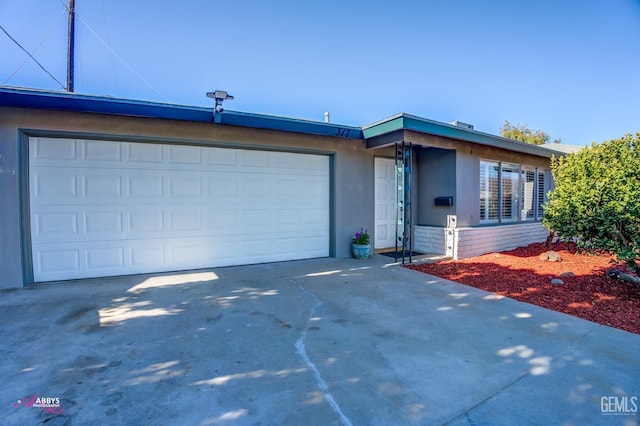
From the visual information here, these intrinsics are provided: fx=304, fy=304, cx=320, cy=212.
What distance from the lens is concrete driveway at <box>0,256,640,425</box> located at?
6.48 ft

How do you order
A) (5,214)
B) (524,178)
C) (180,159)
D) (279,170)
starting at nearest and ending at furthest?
(5,214)
(180,159)
(279,170)
(524,178)

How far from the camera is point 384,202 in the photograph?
8.01 m

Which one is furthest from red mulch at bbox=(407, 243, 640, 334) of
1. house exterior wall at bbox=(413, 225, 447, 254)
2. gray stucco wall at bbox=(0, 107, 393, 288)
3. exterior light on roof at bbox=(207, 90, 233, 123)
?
exterior light on roof at bbox=(207, 90, 233, 123)

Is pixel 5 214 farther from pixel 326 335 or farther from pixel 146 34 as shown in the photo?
pixel 146 34

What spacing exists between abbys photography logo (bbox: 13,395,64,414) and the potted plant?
18.3ft

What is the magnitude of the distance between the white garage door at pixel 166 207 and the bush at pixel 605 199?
14.7 feet

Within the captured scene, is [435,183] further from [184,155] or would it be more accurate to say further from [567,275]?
[184,155]

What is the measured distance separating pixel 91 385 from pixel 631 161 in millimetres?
6468

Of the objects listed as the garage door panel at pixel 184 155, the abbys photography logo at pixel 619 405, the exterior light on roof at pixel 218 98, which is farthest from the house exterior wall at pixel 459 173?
the abbys photography logo at pixel 619 405

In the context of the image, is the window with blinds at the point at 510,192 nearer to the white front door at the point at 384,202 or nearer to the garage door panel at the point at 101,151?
the white front door at the point at 384,202

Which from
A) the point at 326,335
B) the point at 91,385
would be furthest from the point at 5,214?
→ the point at 326,335

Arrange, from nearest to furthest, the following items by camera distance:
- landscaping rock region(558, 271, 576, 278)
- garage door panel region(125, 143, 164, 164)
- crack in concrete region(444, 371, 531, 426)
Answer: crack in concrete region(444, 371, 531, 426), landscaping rock region(558, 271, 576, 278), garage door panel region(125, 143, 164, 164)

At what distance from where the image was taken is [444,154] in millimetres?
7758

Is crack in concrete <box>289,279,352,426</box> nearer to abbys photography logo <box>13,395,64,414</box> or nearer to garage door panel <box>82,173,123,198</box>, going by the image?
abbys photography logo <box>13,395,64,414</box>
